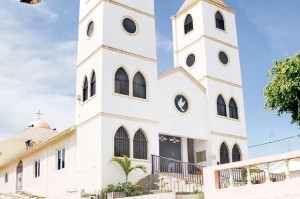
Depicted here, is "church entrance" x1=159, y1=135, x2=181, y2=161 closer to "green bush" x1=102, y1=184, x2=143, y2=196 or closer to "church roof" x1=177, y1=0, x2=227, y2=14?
"green bush" x1=102, y1=184, x2=143, y2=196

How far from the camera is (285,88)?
50.7 feet

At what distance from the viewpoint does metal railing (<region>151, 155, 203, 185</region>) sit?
21.0 m

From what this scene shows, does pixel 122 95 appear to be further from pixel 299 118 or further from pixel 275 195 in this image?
pixel 275 195

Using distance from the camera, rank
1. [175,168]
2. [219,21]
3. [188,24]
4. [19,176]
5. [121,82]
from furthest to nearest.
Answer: [19,176]
[188,24]
[219,21]
[175,168]
[121,82]

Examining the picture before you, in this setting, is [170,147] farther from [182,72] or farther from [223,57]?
[223,57]

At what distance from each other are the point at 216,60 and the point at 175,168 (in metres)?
8.04

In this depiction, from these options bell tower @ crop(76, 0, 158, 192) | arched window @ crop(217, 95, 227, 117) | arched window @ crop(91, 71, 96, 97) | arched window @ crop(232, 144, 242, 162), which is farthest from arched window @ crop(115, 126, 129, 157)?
arched window @ crop(232, 144, 242, 162)

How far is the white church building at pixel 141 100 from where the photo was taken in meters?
21.4

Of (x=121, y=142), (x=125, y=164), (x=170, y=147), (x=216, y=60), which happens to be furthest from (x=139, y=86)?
(x=216, y=60)

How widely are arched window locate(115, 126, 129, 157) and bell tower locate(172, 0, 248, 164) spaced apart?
583cm

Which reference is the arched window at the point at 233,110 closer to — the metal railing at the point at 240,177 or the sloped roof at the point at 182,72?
the sloped roof at the point at 182,72

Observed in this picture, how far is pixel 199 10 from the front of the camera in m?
27.9

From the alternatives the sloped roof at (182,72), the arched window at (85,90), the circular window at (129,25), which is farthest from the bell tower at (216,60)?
the arched window at (85,90)

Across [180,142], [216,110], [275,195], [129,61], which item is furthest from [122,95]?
[275,195]
